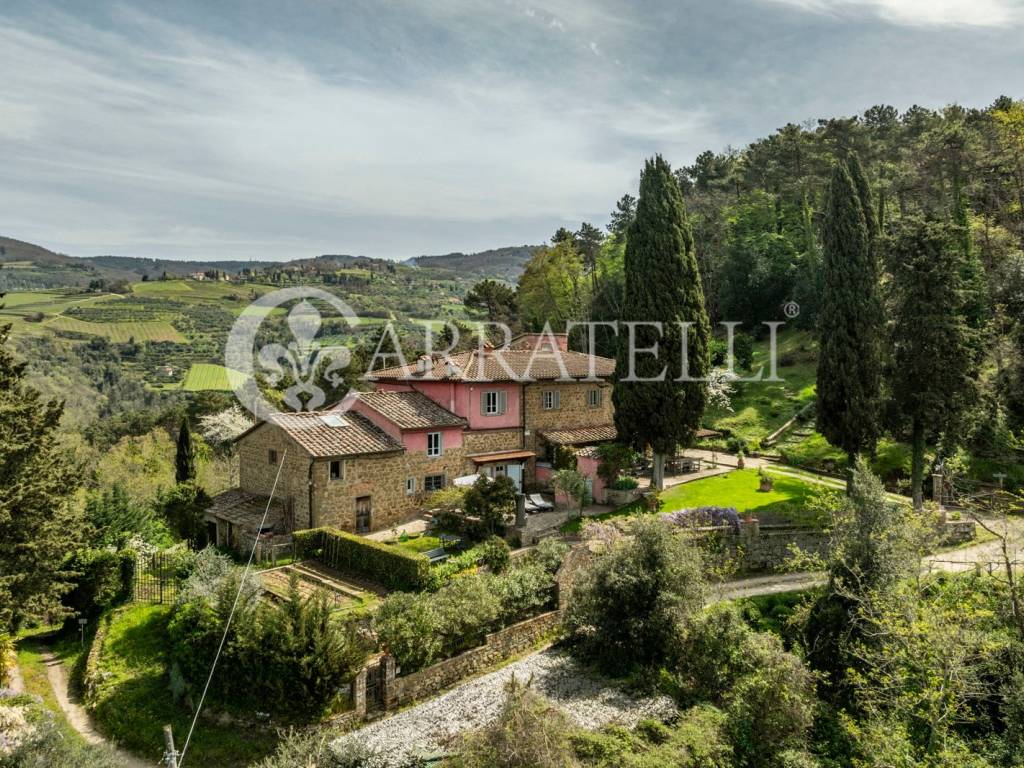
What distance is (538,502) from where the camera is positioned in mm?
27047

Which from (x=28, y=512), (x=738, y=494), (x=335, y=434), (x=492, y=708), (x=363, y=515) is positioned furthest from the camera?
(x=738, y=494)

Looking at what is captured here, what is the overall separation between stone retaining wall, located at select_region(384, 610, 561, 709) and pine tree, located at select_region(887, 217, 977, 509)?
16.2 m

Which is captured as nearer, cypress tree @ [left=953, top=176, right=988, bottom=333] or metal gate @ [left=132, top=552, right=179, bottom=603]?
metal gate @ [left=132, top=552, right=179, bottom=603]

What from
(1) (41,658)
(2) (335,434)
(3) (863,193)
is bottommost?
(1) (41,658)

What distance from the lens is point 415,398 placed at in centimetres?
2923

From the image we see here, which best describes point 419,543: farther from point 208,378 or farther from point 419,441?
point 208,378

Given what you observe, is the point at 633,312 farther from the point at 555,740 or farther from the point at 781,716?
the point at 555,740

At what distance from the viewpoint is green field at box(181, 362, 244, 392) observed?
6562 centimetres

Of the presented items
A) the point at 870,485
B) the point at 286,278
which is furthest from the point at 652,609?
the point at 286,278

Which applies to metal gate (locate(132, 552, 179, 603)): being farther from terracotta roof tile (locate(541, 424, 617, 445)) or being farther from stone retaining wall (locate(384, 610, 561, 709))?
terracotta roof tile (locate(541, 424, 617, 445))

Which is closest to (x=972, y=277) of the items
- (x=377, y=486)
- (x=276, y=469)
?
(x=377, y=486)

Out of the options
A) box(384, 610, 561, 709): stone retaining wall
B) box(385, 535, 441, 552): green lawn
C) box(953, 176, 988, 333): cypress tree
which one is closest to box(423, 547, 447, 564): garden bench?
box(385, 535, 441, 552): green lawn

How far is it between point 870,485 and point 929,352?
10.1 meters

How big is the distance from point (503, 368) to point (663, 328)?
24.5 ft
